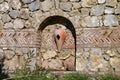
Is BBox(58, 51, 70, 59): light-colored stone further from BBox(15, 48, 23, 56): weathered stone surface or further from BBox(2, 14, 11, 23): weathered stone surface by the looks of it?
BBox(2, 14, 11, 23): weathered stone surface

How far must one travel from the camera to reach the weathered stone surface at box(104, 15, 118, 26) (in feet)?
23.9

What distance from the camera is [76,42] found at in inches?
295

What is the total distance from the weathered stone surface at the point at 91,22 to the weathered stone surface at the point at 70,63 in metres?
0.87

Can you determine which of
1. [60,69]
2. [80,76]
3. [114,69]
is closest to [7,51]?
[60,69]

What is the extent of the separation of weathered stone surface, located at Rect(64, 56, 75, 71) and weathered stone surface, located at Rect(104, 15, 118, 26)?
1.16 metres

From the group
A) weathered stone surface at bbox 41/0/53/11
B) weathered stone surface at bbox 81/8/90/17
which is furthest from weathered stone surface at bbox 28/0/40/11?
weathered stone surface at bbox 81/8/90/17

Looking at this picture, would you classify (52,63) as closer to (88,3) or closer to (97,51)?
(97,51)

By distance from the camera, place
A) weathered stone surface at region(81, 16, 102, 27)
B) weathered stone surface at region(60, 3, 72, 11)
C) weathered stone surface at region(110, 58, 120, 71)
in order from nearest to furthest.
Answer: weathered stone surface at region(110, 58, 120, 71)
weathered stone surface at region(81, 16, 102, 27)
weathered stone surface at region(60, 3, 72, 11)

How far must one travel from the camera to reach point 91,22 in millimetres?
7426

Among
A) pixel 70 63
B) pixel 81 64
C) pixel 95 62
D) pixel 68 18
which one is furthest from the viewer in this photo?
pixel 70 63

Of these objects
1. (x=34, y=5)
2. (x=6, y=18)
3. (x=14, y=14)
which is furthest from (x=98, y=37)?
(x=6, y=18)

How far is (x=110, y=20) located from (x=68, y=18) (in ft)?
3.17

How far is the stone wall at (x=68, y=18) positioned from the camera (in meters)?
7.30

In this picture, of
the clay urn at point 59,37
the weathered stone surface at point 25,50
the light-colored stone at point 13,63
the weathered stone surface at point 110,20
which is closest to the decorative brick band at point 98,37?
the weathered stone surface at point 110,20
